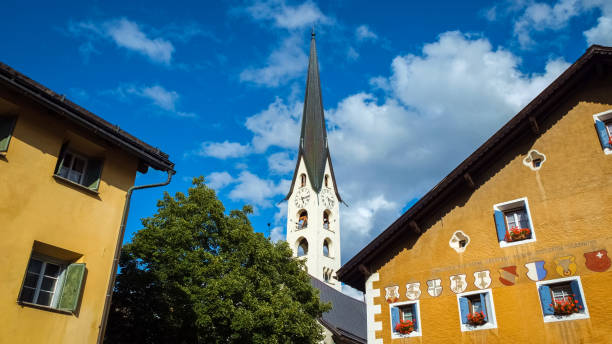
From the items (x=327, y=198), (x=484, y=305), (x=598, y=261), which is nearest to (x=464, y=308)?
(x=484, y=305)

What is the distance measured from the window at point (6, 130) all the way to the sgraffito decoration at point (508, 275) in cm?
1171

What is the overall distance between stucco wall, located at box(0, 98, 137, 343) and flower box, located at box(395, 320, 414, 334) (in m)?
7.82

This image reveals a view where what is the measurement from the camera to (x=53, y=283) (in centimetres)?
981

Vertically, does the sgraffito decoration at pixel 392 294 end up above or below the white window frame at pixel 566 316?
above

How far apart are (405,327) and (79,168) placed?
9.32 meters

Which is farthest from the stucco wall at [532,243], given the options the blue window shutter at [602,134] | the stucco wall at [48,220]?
the stucco wall at [48,220]

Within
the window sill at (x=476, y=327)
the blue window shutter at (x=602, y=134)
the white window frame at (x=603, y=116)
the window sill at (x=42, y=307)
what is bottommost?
the window sill at (x=42, y=307)

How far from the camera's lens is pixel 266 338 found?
18.9 meters

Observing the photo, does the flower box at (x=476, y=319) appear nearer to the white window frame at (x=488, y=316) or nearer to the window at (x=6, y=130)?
the white window frame at (x=488, y=316)

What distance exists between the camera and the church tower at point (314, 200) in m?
56.9

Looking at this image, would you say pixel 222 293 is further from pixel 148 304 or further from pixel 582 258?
pixel 582 258

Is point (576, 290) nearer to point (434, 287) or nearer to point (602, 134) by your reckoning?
point (434, 287)

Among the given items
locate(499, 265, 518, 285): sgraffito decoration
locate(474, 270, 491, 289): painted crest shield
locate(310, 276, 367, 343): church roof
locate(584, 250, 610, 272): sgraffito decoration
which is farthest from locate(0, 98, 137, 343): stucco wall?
locate(310, 276, 367, 343): church roof

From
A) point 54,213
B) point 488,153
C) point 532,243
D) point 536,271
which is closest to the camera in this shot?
point 54,213
